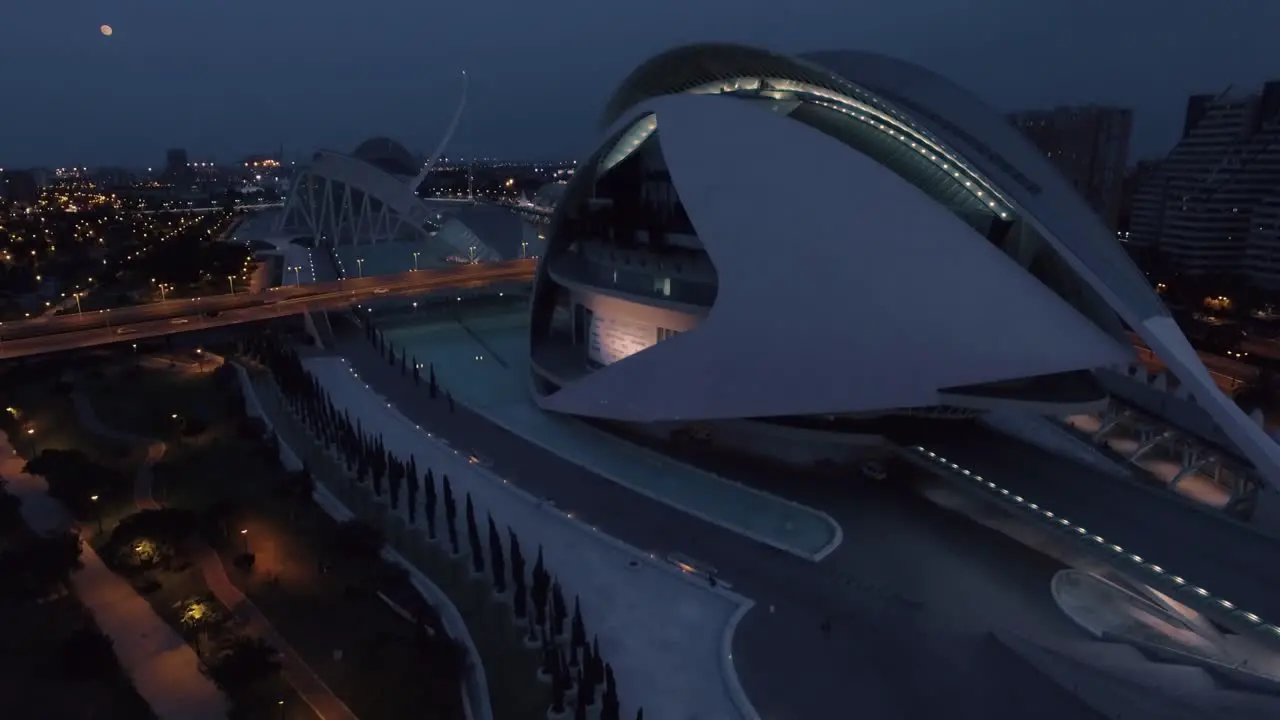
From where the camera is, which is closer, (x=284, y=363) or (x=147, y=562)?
(x=147, y=562)

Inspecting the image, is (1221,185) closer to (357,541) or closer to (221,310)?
(357,541)

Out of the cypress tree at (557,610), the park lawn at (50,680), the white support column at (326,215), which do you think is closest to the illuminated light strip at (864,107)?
the cypress tree at (557,610)

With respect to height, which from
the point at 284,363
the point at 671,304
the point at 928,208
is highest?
the point at 928,208

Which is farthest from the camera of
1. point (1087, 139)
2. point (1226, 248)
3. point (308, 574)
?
point (1087, 139)

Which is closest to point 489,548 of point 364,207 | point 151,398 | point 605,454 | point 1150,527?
point 605,454

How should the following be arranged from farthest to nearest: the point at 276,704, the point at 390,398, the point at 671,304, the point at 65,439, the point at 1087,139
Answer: the point at 1087,139, the point at 390,398, the point at 65,439, the point at 671,304, the point at 276,704

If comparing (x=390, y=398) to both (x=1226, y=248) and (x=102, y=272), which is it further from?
(x=1226, y=248)

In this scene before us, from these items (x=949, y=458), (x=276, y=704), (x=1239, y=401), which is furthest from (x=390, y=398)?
(x=1239, y=401)
